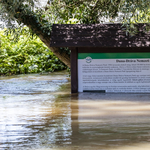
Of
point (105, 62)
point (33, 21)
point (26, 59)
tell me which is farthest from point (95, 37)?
→ point (26, 59)

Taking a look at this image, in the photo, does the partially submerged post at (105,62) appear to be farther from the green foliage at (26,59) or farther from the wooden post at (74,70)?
the green foliage at (26,59)

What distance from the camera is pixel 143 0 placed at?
8336 mm

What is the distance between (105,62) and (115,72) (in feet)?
1.62

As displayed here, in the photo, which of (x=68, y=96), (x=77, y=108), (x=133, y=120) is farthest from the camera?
(x=68, y=96)

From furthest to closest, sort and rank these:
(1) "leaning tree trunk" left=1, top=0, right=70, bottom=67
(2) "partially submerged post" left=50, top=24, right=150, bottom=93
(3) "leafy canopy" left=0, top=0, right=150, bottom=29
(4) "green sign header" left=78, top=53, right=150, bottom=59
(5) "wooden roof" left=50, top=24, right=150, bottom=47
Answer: (1) "leaning tree trunk" left=1, top=0, right=70, bottom=67, (3) "leafy canopy" left=0, top=0, right=150, bottom=29, (4) "green sign header" left=78, top=53, right=150, bottom=59, (2) "partially submerged post" left=50, top=24, right=150, bottom=93, (5) "wooden roof" left=50, top=24, right=150, bottom=47

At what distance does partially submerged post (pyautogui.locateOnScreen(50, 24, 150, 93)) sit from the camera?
10.5 metres

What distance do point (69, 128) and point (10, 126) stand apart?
1231mm

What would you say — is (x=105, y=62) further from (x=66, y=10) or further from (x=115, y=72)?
(x=66, y=10)

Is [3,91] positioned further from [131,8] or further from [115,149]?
[115,149]

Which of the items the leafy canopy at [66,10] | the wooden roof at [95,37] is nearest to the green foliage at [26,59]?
the leafy canopy at [66,10]

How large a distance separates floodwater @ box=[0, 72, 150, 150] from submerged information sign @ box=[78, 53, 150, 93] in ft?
1.75

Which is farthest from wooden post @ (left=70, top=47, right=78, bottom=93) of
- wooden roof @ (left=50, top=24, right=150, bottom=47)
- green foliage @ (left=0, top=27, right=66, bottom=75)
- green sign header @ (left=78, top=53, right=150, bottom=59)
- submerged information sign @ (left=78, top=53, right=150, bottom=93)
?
green foliage @ (left=0, top=27, right=66, bottom=75)

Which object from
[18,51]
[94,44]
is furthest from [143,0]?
[18,51]

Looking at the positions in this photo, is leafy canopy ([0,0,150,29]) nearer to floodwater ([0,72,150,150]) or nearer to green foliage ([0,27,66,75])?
floodwater ([0,72,150,150])
